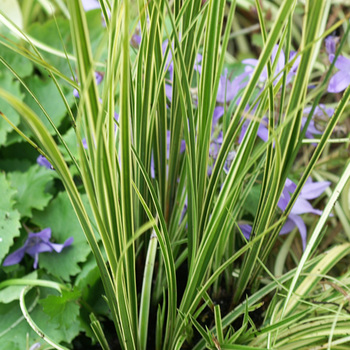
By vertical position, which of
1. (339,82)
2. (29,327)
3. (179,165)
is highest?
(339,82)

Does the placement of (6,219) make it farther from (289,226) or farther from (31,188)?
(289,226)

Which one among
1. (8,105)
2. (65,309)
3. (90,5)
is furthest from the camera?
(90,5)

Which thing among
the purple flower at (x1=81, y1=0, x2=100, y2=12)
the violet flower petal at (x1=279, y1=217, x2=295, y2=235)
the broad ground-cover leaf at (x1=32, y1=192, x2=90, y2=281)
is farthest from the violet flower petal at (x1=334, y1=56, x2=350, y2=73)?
the purple flower at (x1=81, y1=0, x2=100, y2=12)

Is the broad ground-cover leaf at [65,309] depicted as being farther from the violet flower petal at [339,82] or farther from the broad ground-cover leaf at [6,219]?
the violet flower petal at [339,82]

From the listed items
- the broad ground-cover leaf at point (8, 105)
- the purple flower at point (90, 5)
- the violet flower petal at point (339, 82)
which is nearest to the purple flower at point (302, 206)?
the violet flower petal at point (339, 82)

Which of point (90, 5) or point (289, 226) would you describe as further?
point (90, 5)

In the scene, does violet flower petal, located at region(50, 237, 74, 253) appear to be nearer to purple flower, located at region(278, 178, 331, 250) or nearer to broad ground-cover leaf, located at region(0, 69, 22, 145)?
broad ground-cover leaf, located at region(0, 69, 22, 145)

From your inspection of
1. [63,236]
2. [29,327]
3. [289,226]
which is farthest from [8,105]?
[289,226]
